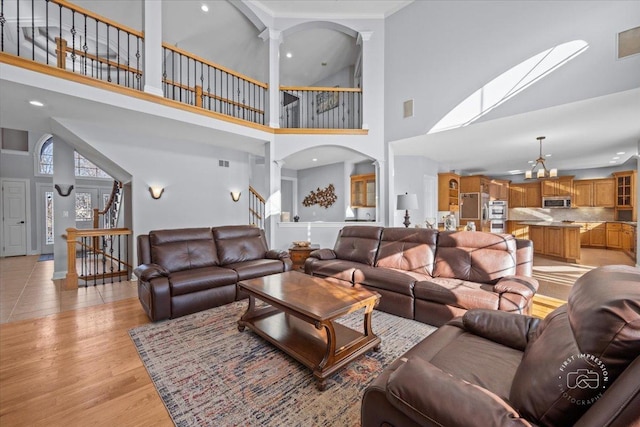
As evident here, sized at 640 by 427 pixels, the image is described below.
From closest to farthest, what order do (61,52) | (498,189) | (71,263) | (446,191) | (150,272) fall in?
(150,272) < (61,52) < (71,263) < (446,191) < (498,189)

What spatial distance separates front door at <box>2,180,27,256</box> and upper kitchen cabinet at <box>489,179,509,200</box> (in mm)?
13760

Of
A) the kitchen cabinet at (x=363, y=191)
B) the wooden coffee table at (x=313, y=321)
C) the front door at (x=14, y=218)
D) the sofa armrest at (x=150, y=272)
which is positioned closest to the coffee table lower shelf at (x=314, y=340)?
the wooden coffee table at (x=313, y=321)

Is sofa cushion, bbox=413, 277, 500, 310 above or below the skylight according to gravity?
below

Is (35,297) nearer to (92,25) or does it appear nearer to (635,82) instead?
(92,25)

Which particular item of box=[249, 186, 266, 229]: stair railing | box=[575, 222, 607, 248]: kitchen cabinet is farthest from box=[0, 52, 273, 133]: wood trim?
box=[575, 222, 607, 248]: kitchen cabinet

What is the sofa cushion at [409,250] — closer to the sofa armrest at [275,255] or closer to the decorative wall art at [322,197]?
the sofa armrest at [275,255]

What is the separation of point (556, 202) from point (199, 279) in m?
11.0

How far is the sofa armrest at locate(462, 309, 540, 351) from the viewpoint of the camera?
1.51 m

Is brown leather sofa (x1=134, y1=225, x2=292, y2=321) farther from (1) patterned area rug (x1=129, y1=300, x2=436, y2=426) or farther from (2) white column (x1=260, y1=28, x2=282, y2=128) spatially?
(2) white column (x1=260, y1=28, x2=282, y2=128)

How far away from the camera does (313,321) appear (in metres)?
1.91

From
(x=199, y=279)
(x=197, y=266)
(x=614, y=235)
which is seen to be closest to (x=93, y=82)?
(x=197, y=266)

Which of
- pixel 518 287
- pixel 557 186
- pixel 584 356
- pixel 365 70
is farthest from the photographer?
pixel 557 186

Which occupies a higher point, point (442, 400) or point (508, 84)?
point (508, 84)

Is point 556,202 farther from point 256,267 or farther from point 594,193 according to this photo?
point 256,267
